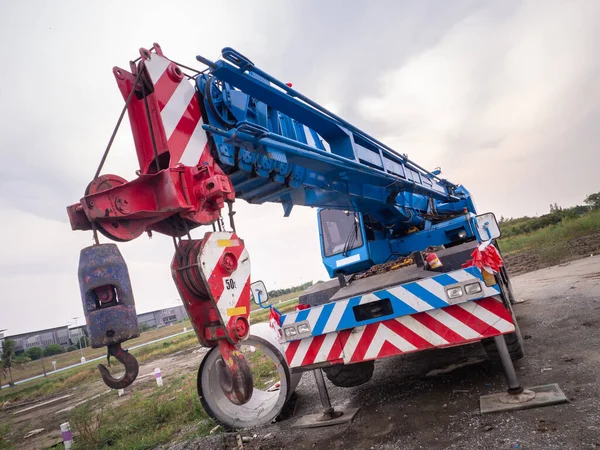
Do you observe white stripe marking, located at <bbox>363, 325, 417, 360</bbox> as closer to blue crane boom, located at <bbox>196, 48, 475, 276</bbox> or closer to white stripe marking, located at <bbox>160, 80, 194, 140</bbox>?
blue crane boom, located at <bbox>196, 48, 475, 276</bbox>

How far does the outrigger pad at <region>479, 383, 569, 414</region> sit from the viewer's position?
273cm

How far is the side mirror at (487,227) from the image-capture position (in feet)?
10.6

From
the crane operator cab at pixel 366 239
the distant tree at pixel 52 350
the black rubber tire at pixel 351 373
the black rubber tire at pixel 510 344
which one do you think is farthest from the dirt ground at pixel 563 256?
the distant tree at pixel 52 350

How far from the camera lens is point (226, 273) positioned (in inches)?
80.9

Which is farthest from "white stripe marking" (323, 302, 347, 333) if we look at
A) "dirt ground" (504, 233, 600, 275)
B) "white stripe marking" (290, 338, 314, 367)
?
"dirt ground" (504, 233, 600, 275)

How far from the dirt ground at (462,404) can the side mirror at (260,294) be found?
4.13 ft

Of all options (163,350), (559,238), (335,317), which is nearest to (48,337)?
(163,350)

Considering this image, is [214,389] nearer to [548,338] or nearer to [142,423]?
[142,423]

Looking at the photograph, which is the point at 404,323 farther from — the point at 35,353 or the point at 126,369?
the point at 35,353

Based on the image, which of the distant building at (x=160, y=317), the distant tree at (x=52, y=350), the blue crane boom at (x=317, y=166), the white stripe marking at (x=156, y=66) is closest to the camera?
the white stripe marking at (x=156, y=66)

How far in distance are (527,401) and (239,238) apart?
253 cm

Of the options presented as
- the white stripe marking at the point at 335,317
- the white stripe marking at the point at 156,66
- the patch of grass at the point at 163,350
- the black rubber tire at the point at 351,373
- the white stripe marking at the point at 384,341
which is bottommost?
the patch of grass at the point at 163,350

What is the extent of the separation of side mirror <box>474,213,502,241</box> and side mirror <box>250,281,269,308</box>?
7.25ft

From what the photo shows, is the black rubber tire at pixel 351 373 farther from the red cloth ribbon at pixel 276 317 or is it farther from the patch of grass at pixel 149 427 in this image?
the patch of grass at pixel 149 427
